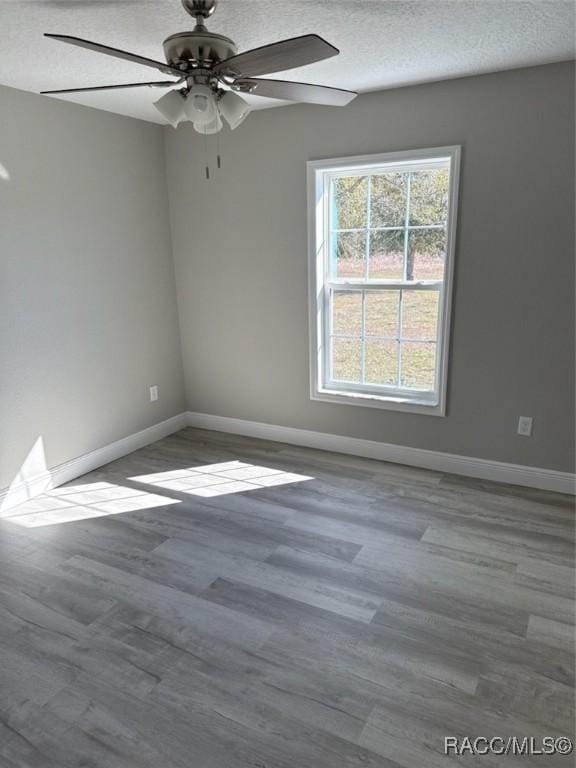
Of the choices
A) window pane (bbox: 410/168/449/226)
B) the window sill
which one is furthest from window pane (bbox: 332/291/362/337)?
window pane (bbox: 410/168/449/226)

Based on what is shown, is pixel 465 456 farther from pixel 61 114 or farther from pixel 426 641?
pixel 61 114

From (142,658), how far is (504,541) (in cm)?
182

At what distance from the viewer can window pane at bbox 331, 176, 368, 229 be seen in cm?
325

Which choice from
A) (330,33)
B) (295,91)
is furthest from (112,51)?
(330,33)

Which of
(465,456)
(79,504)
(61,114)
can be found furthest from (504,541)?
(61,114)

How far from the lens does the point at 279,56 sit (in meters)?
1.47

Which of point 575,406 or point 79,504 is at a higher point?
point 575,406

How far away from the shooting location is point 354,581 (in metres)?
2.29

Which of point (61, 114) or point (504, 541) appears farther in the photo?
point (61, 114)

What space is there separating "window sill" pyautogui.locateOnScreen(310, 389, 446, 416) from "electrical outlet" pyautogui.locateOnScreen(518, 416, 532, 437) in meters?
0.46

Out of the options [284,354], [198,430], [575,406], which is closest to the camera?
[575,406]

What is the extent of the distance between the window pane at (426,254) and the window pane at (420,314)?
0.12 m

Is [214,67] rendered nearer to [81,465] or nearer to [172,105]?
[172,105]

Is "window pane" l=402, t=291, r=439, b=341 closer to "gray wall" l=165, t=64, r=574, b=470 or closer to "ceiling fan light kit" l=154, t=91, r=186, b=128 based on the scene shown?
"gray wall" l=165, t=64, r=574, b=470
